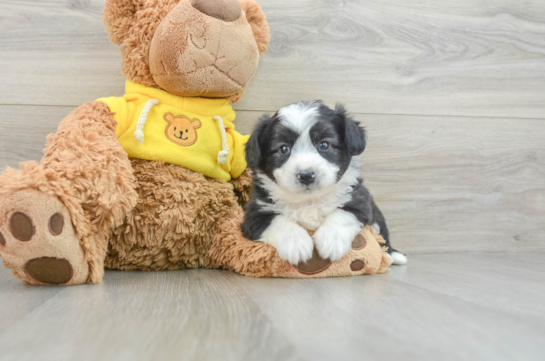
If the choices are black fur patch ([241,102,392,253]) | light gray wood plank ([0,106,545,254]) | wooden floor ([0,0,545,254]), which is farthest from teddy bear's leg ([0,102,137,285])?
light gray wood plank ([0,106,545,254])

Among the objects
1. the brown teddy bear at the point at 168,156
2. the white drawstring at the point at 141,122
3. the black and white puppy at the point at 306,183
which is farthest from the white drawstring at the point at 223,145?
the white drawstring at the point at 141,122

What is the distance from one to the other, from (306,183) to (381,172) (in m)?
0.90

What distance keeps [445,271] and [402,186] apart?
2.14 ft

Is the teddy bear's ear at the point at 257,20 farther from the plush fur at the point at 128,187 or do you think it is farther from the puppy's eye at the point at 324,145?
the puppy's eye at the point at 324,145

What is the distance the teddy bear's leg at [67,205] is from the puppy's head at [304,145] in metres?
0.46

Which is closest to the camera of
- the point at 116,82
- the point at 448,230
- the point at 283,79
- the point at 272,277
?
the point at 272,277

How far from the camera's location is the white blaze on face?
133 centimetres

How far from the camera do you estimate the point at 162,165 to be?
150 cm

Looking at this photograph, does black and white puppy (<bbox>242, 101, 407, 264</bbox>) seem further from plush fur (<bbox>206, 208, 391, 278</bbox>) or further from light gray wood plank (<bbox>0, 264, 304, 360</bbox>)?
light gray wood plank (<bbox>0, 264, 304, 360</bbox>)

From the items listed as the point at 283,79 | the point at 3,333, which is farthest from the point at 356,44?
the point at 3,333

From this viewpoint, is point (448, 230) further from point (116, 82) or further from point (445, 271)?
point (116, 82)

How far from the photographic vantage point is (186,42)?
1439 millimetres

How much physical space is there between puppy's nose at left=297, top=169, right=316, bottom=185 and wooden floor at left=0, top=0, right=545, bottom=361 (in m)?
0.31

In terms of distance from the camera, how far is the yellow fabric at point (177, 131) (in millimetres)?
1500
